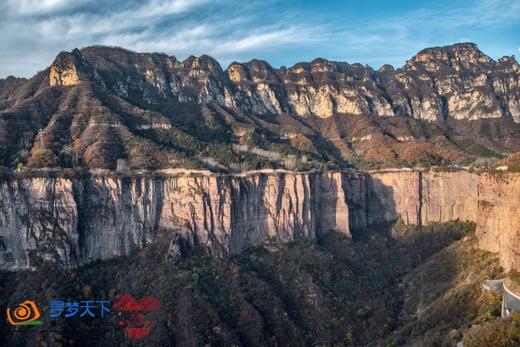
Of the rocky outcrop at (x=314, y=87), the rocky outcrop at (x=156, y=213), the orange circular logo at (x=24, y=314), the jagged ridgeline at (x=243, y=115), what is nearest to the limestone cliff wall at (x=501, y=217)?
the rocky outcrop at (x=156, y=213)

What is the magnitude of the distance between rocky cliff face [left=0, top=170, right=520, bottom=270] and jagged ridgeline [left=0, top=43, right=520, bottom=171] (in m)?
7.29

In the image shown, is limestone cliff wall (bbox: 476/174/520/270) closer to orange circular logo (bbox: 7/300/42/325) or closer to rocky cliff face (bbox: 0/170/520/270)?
rocky cliff face (bbox: 0/170/520/270)

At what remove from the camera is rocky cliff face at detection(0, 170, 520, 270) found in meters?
69.7

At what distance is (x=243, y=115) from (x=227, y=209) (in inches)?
2997

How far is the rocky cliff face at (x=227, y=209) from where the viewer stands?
69688mm

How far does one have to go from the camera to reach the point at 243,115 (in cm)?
15550

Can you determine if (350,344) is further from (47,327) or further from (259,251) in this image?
(47,327)

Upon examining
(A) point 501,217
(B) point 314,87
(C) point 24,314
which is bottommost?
(C) point 24,314

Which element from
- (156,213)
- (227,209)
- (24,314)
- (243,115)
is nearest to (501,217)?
(227,209)

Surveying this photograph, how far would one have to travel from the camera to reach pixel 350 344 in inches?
2625

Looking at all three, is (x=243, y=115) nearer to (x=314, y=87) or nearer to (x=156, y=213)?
(x=314, y=87)

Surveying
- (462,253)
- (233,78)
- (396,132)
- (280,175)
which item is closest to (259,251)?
(280,175)

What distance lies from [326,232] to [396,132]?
69.2 m

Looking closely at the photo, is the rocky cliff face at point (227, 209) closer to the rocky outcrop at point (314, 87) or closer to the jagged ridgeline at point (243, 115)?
the jagged ridgeline at point (243, 115)
